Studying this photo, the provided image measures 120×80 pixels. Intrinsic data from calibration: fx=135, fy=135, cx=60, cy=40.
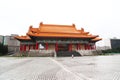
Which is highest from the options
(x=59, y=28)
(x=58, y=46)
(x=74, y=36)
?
(x=59, y=28)

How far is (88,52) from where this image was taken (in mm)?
33562

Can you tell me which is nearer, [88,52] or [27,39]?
[88,52]

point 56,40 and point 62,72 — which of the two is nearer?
point 62,72

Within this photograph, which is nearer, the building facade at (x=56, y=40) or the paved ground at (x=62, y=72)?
the paved ground at (x=62, y=72)

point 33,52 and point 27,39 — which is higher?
point 27,39

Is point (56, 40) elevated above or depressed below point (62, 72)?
above

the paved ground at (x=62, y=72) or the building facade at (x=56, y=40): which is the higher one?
the building facade at (x=56, y=40)

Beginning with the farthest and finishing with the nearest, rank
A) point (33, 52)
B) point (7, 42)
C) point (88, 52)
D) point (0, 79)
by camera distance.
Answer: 1. point (7, 42)
2. point (88, 52)
3. point (33, 52)
4. point (0, 79)

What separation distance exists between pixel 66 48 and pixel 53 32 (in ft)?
19.3

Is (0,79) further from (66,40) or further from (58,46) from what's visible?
(58,46)

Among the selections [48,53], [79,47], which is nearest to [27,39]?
[48,53]

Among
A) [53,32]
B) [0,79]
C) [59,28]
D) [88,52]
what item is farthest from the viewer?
[59,28]

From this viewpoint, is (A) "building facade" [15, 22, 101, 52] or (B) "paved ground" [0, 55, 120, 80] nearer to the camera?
(B) "paved ground" [0, 55, 120, 80]

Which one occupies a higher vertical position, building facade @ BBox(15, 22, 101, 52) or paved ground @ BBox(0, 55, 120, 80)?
building facade @ BBox(15, 22, 101, 52)
